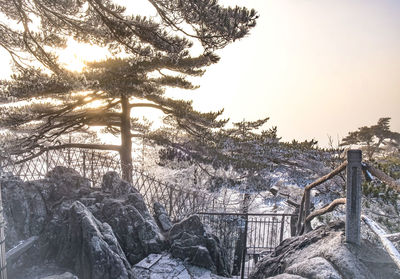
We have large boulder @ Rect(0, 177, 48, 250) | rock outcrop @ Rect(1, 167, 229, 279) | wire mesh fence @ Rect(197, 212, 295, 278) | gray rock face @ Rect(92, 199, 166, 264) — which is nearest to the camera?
rock outcrop @ Rect(1, 167, 229, 279)

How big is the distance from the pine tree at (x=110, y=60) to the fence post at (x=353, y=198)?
3.58 meters

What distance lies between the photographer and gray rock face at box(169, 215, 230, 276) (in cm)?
619

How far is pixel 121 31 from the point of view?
6930 mm

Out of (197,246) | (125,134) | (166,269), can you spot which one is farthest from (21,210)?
(125,134)

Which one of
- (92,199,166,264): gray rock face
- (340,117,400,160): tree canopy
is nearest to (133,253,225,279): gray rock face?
(92,199,166,264): gray rock face

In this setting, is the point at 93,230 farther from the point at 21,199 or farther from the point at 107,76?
the point at 107,76

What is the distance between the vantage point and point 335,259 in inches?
111

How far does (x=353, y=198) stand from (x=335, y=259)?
2.32 ft

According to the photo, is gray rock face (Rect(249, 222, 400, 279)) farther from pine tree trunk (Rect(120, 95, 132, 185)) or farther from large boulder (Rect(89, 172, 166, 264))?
pine tree trunk (Rect(120, 95, 132, 185))

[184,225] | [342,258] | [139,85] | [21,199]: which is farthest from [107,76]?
[342,258]

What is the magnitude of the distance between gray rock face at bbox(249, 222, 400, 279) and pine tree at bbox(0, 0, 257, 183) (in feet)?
13.5

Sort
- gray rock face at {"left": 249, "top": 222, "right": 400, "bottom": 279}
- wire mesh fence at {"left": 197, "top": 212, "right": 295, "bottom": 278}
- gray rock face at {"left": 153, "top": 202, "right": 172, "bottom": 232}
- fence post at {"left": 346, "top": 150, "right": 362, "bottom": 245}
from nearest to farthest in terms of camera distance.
Result: 1. gray rock face at {"left": 249, "top": 222, "right": 400, "bottom": 279}
2. fence post at {"left": 346, "top": 150, "right": 362, "bottom": 245}
3. gray rock face at {"left": 153, "top": 202, "right": 172, "bottom": 232}
4. wire mesh fence at {"left": 197, "top": 212, "right": 295, "bottom": 278}

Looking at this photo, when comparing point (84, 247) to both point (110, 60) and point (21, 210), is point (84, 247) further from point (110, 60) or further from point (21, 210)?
point (110, 60)

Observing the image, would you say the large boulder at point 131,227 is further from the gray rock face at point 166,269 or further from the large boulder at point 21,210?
→ the large boulder at point 21,210
